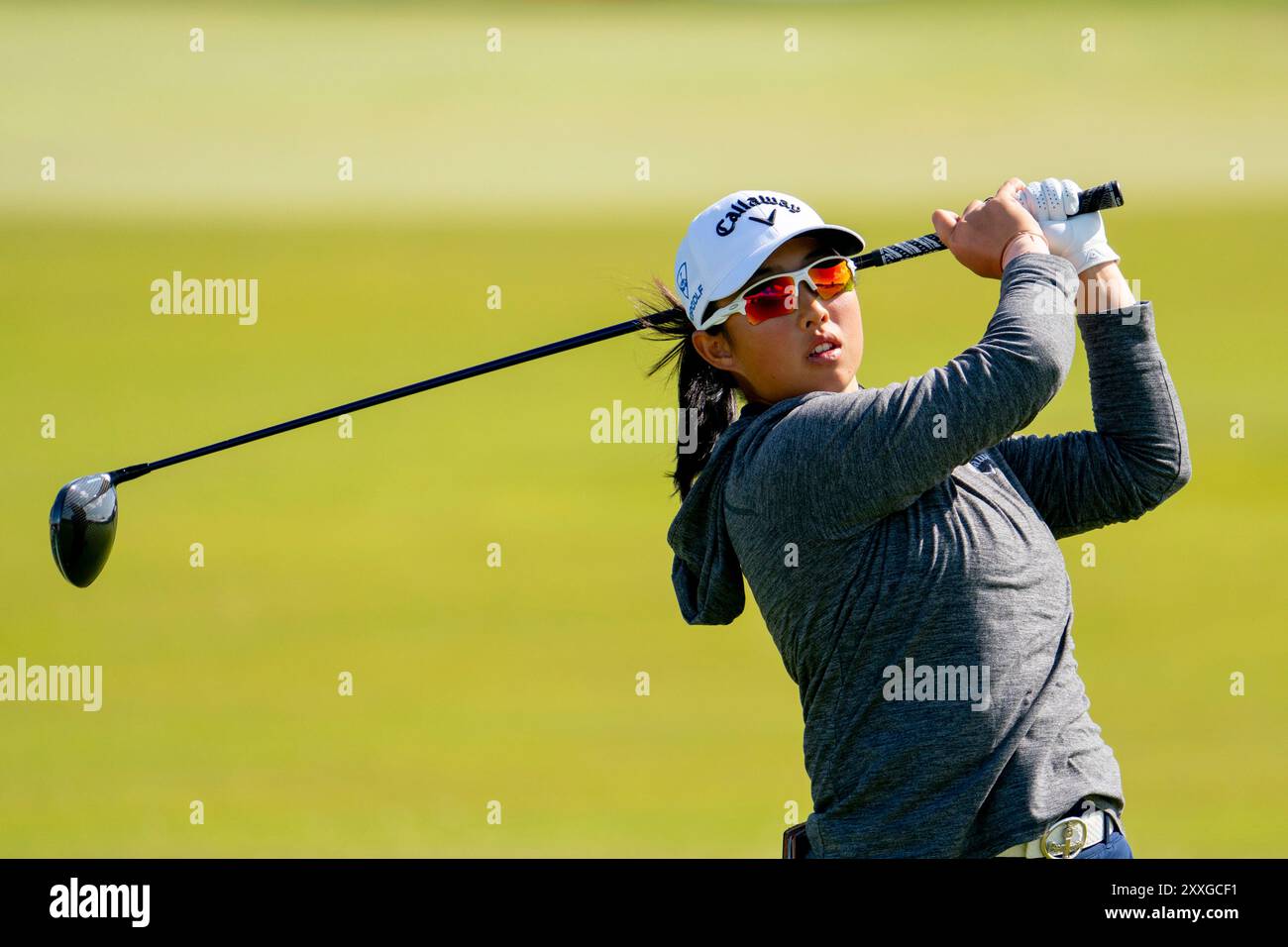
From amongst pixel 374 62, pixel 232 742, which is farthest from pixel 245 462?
pixel 374 62

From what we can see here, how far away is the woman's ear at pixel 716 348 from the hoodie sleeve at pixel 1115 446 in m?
0.49

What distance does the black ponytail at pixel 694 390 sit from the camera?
3.12 m

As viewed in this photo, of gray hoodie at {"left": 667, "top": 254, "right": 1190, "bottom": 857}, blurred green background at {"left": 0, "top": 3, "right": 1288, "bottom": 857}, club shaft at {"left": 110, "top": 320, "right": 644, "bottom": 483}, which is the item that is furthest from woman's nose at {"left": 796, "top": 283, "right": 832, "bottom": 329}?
blurred green background at {"left": 0, "top": 3, "right": 1288, "bottom": 857}

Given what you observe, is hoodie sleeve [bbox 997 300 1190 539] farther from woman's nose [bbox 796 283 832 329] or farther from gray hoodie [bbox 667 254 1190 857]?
woman's nose [bbox 796 283 832 329]

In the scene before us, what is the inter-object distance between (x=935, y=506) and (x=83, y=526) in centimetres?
246

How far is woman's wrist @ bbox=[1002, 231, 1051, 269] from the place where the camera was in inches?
107

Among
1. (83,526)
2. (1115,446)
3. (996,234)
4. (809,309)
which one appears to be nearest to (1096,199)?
(996,234)

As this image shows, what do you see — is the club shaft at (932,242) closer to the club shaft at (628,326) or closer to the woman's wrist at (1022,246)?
the club shaft at (628,326)

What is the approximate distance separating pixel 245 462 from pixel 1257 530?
7050 millimetres

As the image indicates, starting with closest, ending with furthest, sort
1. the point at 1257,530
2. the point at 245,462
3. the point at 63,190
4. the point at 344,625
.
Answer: the point at 344,625 < the point at 1257,530 < the point at 245,462 < the point at 63,190

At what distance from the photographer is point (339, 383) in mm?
14828

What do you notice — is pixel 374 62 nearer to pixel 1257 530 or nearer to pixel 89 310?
pixel 89 310

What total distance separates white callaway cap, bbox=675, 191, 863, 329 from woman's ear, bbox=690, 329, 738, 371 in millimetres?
30

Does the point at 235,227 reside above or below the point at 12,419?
above
